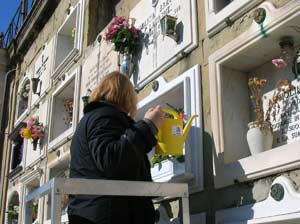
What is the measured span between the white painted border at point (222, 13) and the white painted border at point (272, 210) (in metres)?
1.46

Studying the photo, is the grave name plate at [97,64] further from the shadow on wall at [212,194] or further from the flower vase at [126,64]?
the shadow on wall at [212,194]

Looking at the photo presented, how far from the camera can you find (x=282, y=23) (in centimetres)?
366

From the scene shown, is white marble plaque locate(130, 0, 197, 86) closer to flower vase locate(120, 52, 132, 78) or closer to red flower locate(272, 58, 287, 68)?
flower vase locate(120, 52, 132, 78)

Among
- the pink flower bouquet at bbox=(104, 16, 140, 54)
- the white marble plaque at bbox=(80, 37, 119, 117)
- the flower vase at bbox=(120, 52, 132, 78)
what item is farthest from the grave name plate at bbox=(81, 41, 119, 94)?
the pink flower bouquet at bbox=(104, 16, 140, 54)

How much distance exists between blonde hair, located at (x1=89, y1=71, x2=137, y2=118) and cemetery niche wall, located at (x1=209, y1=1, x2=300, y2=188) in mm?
1130

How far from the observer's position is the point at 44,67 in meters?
10.7

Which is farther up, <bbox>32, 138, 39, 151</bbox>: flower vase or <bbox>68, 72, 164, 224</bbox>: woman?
<bbox>32, 138, 39, 151</bbox>: flower vase

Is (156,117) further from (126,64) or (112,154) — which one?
(126,64)

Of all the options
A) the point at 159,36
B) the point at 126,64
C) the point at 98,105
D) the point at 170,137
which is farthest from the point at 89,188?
the point at 126,64

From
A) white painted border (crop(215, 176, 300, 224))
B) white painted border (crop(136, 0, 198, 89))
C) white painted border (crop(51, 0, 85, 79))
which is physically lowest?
white painted border (crop(215, 176, 300, 224))

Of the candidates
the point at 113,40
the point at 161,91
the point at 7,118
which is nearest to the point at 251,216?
the point at 161,91

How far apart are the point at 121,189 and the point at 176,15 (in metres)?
2.95

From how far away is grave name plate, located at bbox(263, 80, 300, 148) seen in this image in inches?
149

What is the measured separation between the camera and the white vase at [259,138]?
3756 mm
